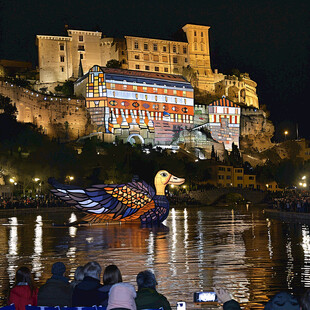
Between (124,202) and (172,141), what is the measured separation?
68325mm

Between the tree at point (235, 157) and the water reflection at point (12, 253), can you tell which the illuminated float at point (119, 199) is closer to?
the water reflection at point (12, 253)

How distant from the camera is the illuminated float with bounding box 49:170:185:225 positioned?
28297 mm

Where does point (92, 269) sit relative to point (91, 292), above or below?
above

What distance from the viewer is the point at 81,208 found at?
29000 millimetres

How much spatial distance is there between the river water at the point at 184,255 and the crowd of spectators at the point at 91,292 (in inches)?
140

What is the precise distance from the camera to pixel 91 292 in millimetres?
8195

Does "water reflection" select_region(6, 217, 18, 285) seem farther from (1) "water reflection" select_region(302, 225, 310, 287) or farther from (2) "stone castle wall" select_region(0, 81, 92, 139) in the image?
(2) "stone castle wall" select_region(0, 81, 92, 139)

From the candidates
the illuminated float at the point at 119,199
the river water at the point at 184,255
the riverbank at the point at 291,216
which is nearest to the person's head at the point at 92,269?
the river water at the point at 184,255

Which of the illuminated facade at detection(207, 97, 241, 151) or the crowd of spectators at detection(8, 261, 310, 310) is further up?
the illuminated facade at detection(207, 97, 241, 151)

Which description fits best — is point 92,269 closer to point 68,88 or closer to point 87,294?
point 87,294

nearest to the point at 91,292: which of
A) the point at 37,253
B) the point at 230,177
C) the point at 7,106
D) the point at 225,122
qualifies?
the point at 37,253

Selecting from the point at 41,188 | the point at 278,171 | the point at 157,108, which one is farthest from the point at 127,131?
the point at 41,188

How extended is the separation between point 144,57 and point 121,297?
4222 inches

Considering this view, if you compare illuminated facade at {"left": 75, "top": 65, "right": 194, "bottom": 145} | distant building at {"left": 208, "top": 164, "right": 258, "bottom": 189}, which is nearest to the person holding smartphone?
illuminated facade at {"left": 75, "top": 65, "right": 194, "bottom": 145}
